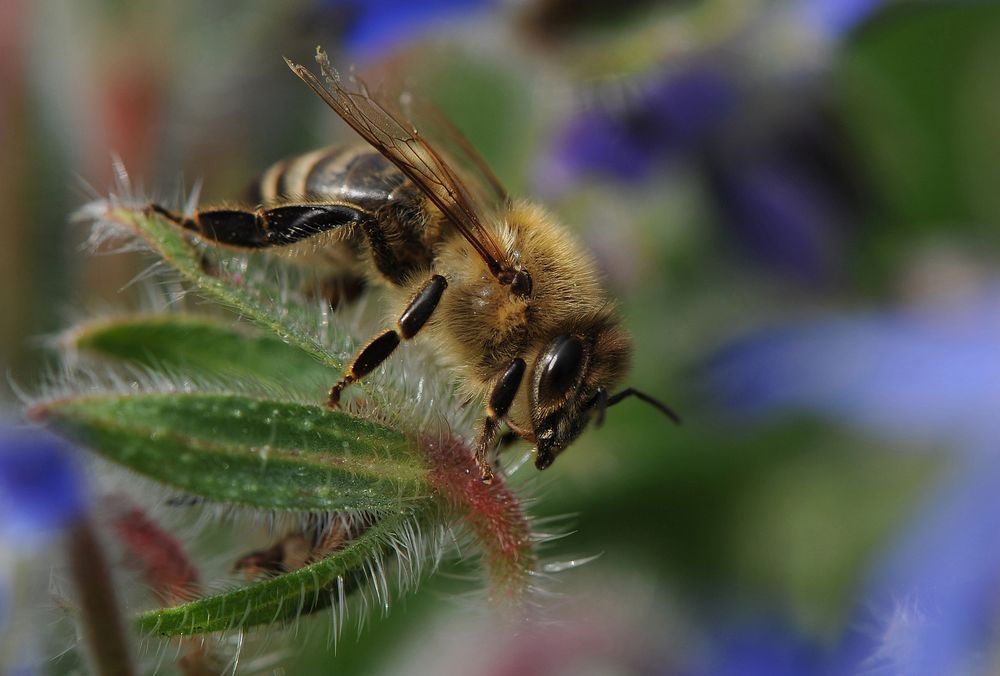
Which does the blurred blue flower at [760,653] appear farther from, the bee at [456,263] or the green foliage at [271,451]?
the green foliage at [271,451]

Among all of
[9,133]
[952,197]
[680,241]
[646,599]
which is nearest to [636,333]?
[680,241]

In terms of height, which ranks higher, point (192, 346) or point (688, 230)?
point (192, 346)

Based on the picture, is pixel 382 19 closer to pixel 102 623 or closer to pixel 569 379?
pixel 569 379

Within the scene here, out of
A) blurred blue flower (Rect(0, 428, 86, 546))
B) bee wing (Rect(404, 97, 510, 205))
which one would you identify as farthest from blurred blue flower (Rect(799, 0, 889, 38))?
blurred blue flower (Rect(0, 428, 86, 546))

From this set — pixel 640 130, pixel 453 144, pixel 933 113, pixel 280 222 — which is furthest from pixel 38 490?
pixel 933 113

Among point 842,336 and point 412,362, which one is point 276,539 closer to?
point 412,362

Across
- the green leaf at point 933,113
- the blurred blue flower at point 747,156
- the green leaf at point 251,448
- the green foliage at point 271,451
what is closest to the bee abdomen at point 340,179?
the green foliage at point 271,451
